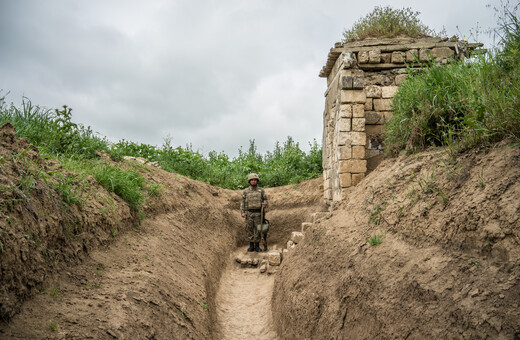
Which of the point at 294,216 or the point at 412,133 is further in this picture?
the point at 294,216

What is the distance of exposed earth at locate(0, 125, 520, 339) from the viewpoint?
2.04 m

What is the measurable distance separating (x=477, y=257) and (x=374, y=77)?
4.55 m

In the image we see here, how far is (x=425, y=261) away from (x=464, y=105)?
186cm

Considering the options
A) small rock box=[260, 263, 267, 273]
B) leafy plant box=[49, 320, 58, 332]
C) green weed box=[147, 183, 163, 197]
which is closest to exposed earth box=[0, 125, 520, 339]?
leafy plant box=[49, 320, 58, 332]

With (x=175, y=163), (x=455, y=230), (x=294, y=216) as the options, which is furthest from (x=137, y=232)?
(x=175, y=163)

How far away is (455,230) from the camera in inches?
94.7

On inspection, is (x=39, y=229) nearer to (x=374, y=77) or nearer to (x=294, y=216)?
(x=374, y=77)

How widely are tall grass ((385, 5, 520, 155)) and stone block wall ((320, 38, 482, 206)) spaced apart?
1.73 ft

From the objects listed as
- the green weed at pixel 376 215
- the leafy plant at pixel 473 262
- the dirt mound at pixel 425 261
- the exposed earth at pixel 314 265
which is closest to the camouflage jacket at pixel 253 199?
the exposed earth at pixel 314 265

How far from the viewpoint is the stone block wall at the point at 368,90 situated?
19.2 ft

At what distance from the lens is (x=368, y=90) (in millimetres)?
→ 6031

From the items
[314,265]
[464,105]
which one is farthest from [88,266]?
[464,105]

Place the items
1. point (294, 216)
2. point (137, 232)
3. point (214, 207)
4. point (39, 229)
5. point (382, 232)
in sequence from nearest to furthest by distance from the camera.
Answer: point (39, 229)
point (382, 232)
point (137, 232)
point (214, 207)
point (294, 216)

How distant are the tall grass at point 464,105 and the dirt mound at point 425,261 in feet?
0.70
